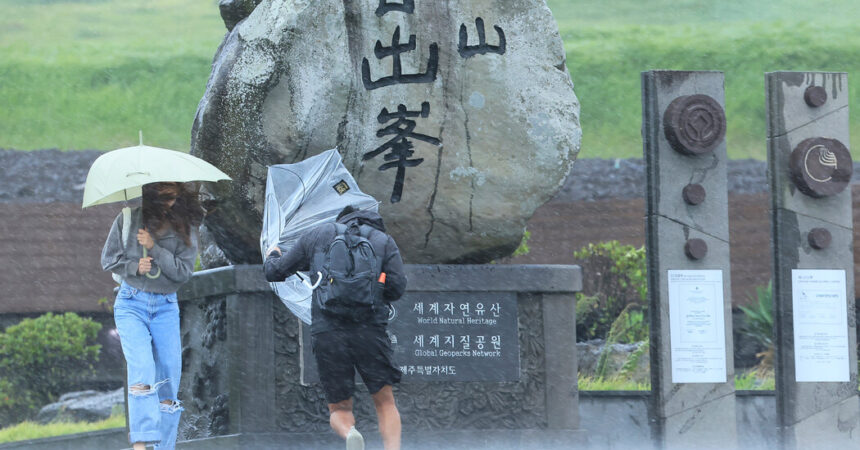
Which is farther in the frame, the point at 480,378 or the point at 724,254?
the point at 724,254

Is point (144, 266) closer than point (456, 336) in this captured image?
Yes

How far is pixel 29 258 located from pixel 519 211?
382 inches

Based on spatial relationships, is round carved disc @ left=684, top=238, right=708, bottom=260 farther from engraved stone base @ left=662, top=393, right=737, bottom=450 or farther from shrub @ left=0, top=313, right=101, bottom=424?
shrub @ left=0, top=313, right=101, bottom=424

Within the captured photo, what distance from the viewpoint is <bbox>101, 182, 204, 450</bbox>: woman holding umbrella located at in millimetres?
5766

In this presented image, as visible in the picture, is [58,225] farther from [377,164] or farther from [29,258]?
[377,164]

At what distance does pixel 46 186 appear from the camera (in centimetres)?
1692

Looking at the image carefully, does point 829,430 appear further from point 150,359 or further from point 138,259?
point 138,259

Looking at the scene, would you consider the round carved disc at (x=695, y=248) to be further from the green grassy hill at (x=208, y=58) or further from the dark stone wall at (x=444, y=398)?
the green grassy hill at (x=208, y=58)

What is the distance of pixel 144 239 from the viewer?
19.3 feet

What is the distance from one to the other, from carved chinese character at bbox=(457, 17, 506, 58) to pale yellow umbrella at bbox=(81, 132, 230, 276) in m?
2.09

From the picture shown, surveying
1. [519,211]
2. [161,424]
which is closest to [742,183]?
[519,211]

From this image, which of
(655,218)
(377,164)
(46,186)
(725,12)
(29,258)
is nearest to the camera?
(377,164)

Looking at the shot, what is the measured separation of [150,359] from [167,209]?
749mm

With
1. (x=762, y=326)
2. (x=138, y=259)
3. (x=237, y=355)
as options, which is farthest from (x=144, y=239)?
(x=762, y=326)
